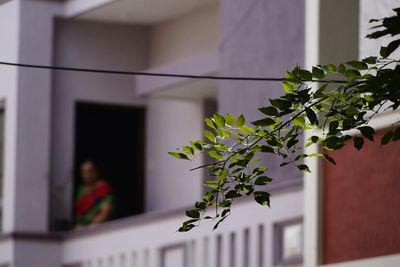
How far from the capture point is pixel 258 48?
21109 mm

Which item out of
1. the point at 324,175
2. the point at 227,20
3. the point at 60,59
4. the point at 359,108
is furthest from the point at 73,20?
the point at 359,108

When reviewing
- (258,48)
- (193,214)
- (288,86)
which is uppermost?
(258,48)

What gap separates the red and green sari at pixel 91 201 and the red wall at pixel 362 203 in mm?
9262

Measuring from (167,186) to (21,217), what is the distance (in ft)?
7.50

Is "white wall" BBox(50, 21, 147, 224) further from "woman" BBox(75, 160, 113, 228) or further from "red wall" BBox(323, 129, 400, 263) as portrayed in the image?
"red wall" BBox(323, 129, 400, 263)

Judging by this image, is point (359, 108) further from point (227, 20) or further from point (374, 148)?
→ point (227, 20)

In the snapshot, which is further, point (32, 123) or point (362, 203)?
point (32, 123)

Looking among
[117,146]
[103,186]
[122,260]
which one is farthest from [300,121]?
[117,146]

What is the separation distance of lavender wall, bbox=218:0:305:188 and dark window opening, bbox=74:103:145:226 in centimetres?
486

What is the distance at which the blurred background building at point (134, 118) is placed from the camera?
804 inches

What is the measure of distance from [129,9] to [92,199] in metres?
2.69

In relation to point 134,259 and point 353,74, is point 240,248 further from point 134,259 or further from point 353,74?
point 353,74

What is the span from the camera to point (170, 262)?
22453 millimetres

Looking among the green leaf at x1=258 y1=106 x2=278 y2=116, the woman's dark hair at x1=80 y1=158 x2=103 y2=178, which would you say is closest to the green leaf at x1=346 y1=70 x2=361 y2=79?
the green leaf at x1=258 y1=106 x2=278 y2=116
